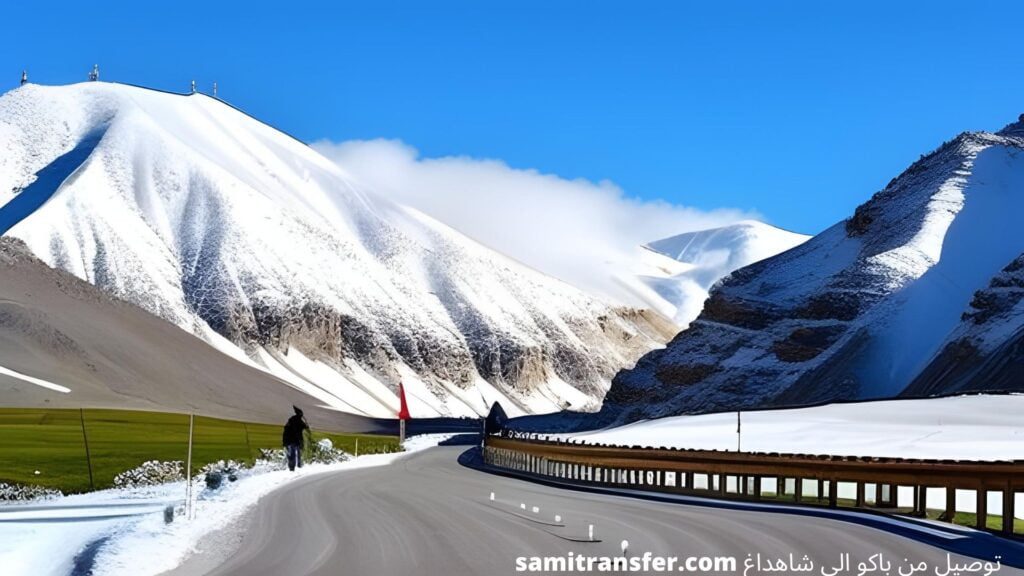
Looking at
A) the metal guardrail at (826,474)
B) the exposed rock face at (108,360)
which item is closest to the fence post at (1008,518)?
the metal guardrail at (826,474)

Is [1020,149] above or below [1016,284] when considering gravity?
above

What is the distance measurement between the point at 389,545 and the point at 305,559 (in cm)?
162

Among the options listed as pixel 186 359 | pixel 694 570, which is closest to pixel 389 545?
pixel 694 570

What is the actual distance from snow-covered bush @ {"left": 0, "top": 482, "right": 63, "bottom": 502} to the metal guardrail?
46.7ft

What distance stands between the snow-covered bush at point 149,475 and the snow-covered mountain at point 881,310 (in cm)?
7047

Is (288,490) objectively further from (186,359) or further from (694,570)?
(186,359)

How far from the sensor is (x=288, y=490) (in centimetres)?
3019

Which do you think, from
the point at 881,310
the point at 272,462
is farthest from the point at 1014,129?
the point at 272,462

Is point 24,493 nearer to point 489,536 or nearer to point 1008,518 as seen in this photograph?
point 489,536

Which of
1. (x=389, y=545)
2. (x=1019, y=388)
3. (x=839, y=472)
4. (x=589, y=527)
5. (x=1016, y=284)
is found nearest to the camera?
(x=389, y=545)

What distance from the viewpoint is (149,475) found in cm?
4138

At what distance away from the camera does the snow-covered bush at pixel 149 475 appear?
39359mm

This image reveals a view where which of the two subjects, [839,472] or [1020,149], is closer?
[839,472]

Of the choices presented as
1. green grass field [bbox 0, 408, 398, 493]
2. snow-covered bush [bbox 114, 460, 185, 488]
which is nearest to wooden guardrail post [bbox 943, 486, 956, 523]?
green grass field [bbox 0, 408, 398, 493]
